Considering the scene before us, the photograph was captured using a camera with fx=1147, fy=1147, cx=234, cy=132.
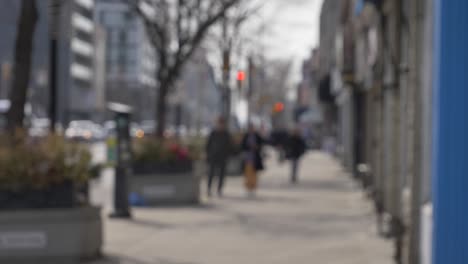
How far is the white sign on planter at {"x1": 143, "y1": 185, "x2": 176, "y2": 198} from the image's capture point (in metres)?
20.7

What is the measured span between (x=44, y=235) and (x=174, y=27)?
22710 millimetres

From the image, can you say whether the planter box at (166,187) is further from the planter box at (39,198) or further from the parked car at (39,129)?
the planter box at (39,198)

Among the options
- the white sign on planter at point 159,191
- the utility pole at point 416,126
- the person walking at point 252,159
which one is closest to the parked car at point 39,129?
the white sign on planter at point 159,191

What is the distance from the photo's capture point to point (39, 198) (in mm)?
11414

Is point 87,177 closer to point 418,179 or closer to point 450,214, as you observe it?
point 418,179

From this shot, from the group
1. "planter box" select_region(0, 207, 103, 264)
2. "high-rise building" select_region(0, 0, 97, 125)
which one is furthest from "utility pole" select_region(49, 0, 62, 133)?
"high-rise building" select_region(0, 0, 97, 125)

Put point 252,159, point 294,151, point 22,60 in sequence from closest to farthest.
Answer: point 22,60
point 252,159
point 294,151

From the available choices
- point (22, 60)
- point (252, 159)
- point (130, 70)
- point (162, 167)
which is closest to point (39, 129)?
point (252, 159)

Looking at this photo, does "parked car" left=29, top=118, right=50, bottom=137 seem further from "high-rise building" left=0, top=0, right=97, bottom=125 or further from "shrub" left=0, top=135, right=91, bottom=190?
"high-rise building" left=0, top=0, right=97, bottom=125

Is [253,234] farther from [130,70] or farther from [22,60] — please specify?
[130,70]

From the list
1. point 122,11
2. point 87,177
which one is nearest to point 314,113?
point 122,11

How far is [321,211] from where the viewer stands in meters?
19.5

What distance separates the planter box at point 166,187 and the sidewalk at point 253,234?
396mm

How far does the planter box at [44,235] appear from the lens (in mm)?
11258
